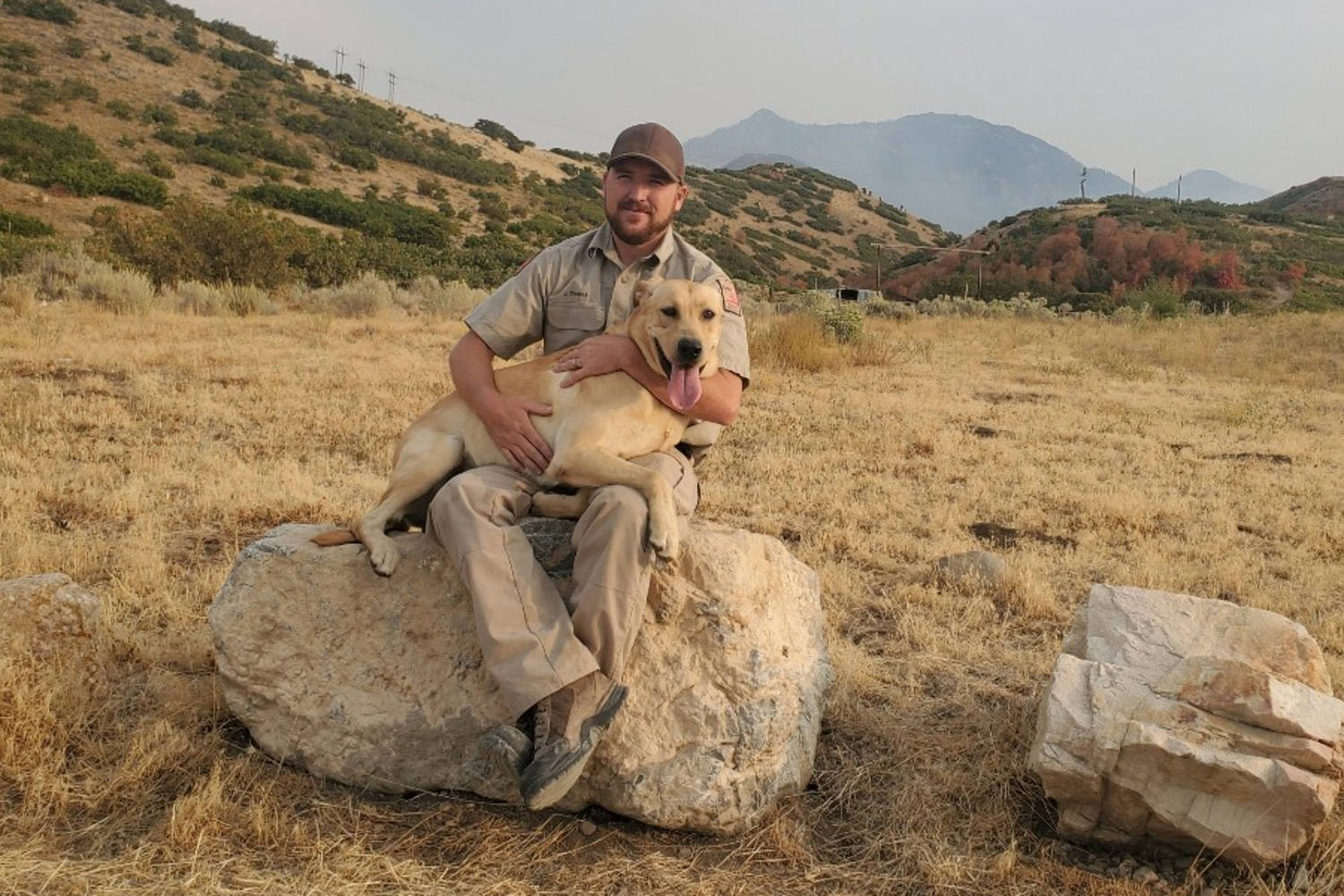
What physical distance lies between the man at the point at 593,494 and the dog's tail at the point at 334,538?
1.04 ft

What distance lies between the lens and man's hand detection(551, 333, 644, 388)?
3.26 meters

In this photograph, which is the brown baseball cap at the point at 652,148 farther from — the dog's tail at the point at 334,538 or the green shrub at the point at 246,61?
the green shrub at the point at 246,61

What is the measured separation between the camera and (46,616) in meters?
3.30

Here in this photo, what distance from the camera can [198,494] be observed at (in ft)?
18.5

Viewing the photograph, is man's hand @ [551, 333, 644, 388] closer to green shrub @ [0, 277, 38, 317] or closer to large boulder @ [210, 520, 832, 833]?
large boulder @ [210, 520, 832, 833]

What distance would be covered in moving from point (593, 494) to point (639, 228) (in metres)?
1.19

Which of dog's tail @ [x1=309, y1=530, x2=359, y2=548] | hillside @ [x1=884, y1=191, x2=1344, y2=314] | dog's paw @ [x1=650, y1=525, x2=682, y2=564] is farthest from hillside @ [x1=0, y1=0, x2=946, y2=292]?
dog's paw @ [x1=650, y1=525, x2=682, y2=564]

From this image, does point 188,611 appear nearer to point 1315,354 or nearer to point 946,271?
point 1315,354

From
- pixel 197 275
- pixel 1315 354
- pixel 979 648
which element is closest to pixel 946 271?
pixel 1315 354

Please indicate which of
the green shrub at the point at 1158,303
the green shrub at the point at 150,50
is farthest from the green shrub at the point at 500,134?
the green shrub at the point at 1158,303

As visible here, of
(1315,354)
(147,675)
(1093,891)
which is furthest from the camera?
(1315,354)

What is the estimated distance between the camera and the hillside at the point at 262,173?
18.0 m

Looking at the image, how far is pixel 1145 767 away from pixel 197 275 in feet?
51.8

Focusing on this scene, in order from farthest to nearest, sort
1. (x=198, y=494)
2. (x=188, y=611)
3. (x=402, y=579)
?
1. (x=198, y=494)
2. (x=188, y=611)
3. (x=402, y=579)
